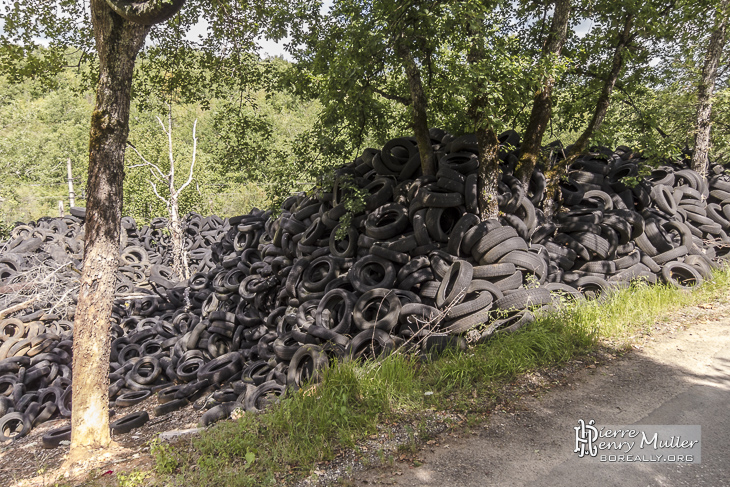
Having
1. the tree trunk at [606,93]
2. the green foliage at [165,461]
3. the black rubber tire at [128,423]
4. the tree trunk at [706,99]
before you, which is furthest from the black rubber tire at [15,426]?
the tree trunk at [706,99]

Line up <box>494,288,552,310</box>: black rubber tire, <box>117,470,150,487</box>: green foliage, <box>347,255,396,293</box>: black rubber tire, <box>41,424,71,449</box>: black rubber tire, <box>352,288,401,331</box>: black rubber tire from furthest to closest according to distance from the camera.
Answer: <box>347,255,396,293</box>: black rubber tire, <box>41,424,71,449</box>: black rubber tire, <box>494,288,552,310</box>: black rubber tire, <box>352,288,401,331</box>: black rubber tire, <box>117,470,150,487</box>: green foliage

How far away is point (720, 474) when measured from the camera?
9.09 feet

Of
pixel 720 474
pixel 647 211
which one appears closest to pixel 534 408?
pixel 720 474

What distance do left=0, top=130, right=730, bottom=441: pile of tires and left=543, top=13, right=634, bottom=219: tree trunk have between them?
201 millimetres

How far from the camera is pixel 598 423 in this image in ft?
11.3

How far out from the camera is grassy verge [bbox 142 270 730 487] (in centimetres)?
317

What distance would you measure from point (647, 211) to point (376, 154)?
191 inches

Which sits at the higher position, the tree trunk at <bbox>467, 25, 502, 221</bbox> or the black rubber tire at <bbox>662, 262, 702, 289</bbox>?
the tree trunk at <bbox>467, 25, 502, 221</bbox>

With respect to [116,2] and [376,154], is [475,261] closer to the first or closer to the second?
[376,154]

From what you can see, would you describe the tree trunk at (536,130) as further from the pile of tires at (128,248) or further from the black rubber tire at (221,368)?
the pile of tires at (128,248)

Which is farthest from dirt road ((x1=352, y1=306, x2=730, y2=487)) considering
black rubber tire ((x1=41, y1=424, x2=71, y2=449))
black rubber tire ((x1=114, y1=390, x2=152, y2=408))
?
black rubber tire ((x1=114, y1=390, x2=152, y2=408))

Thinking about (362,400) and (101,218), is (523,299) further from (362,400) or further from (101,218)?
(101,218)

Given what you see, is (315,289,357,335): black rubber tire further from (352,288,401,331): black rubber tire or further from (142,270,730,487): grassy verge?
(142,270,730,487): grassy verge

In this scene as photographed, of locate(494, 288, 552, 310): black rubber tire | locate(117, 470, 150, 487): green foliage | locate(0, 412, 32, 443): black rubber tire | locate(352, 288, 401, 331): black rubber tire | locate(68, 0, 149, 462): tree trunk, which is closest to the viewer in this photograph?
locate(117, 470, 150, 487): green foliage
